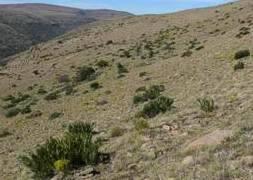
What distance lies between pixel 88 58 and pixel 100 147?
1653 inches

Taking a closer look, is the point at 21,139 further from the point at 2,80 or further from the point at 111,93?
the point at 2,80

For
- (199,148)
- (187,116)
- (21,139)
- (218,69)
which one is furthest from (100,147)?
(218,69)

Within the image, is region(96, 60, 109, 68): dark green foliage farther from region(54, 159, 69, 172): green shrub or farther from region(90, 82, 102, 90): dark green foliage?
region(54, 159, 69, 172): green shrub

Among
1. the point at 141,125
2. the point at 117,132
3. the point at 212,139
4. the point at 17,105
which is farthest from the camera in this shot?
the point at 17,105

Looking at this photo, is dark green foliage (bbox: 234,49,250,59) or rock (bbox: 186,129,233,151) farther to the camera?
dark green foliage (bbox: 234,49,250,59)

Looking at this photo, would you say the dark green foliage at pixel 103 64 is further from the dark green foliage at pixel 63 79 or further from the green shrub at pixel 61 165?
the green shrub at pixel 61 165

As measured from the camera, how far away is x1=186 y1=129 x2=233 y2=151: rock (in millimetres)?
10881

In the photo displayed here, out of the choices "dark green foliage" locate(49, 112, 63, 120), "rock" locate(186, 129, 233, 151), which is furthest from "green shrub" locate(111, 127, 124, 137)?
"dark green foliage" locate(49, 112, 63, 120)

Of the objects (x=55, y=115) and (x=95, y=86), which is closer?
(x=55, y=115)

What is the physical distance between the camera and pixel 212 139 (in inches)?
436

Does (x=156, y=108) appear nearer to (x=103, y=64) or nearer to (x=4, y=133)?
(x=4, y=133)

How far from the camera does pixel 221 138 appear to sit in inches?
433

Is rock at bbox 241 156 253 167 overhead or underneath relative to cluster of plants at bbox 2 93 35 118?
overhead


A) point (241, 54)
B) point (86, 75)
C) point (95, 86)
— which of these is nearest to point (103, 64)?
point (86, 75)
